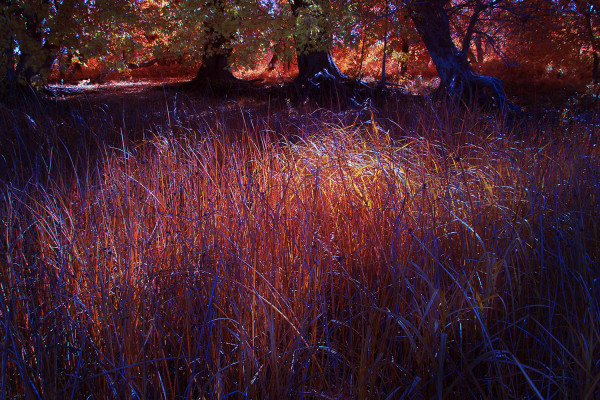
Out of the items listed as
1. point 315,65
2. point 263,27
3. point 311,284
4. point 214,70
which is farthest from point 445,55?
point 214,70

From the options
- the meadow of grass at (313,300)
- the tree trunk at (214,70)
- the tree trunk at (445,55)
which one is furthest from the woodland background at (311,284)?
the tree trunk at (214,70)

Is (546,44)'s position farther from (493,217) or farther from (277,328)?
(277,328)

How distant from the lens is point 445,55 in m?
Result: 8.53

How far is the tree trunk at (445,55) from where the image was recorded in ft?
26.5

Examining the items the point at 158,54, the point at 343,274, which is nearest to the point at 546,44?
the point at 158,54

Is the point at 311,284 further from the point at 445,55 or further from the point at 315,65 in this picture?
the point at 315,65

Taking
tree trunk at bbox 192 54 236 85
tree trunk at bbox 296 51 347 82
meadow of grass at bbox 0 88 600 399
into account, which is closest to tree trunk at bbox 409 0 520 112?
tree trunk at bbox 296 51 347 82

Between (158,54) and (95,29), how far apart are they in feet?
7.01

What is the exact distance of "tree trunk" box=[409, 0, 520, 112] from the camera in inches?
318

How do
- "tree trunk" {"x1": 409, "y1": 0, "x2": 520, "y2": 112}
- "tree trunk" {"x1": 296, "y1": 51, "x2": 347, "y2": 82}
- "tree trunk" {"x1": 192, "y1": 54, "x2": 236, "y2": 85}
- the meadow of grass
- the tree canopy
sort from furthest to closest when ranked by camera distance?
"tree trunk" {"x1": 192, "y1": 54, "x2": 236, "y2": 85}
"tree trunk" {"x1": 296, "y1": 51, "x2": 347, "y2": 82}
"tree trunk" {"x1": 409, "y1": 0, "x2": 520, "y2": 112}
the tree canopy
the meadow of grass

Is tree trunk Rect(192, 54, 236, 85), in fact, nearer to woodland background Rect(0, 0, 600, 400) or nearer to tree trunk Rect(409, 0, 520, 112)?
tree trunk Rect(409, 0, 520, 112)

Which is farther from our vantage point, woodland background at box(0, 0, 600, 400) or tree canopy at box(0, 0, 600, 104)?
tree canopy at box(0, 0, 600, 104)

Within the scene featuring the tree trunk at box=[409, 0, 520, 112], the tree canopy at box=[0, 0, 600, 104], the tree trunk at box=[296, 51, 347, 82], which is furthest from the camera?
the tree trunk at box=[296, 51, 347, 82]

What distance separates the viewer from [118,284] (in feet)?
6.59
